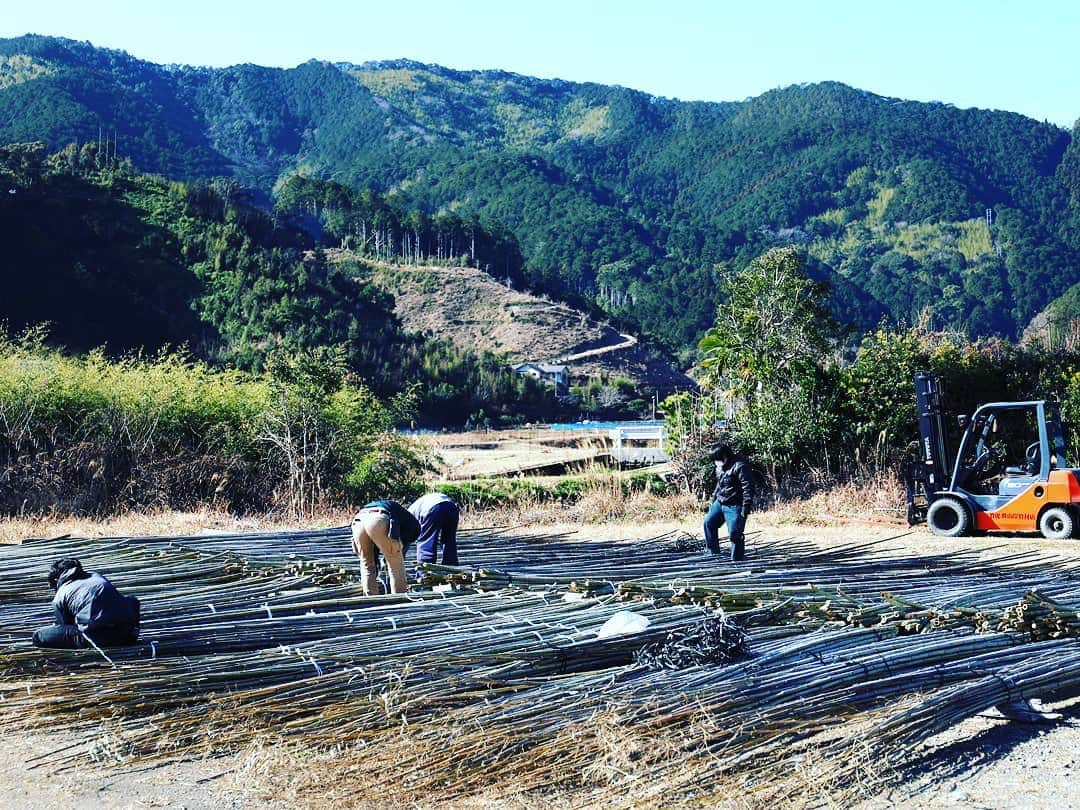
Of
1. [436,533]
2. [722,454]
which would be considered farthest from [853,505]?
[436,533]

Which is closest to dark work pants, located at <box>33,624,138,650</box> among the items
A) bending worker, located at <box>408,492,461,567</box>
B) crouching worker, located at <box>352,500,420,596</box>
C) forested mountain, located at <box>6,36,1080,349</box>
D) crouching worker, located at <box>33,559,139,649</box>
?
crouching worker, located at <box>33,559,139,649</box>

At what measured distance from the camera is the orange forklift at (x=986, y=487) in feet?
37.2

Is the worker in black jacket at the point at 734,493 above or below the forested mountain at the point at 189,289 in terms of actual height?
below

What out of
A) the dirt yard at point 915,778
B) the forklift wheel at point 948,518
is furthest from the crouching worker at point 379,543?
the forklift wheel at point 948,518

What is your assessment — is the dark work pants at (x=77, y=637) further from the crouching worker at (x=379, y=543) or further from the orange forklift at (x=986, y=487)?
the orange forklift at (x=986, y=487)

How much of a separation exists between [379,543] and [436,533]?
3.88 ft

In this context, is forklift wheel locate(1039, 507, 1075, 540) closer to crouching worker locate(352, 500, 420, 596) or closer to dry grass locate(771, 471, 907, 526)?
dry grass locate(771, 471, 907, 526)

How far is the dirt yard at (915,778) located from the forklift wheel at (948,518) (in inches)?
255

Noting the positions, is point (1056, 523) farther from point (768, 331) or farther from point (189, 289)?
point (189, 289)

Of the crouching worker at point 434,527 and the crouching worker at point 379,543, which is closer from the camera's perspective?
the crouching worker at point 379,543

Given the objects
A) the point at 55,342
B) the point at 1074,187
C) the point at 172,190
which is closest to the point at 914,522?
the point at 55,342

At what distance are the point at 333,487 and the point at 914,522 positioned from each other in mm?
8059

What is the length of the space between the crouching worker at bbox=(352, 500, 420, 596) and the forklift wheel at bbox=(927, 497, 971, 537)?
6.75 m

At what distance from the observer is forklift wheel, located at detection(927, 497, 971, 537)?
11734mm
